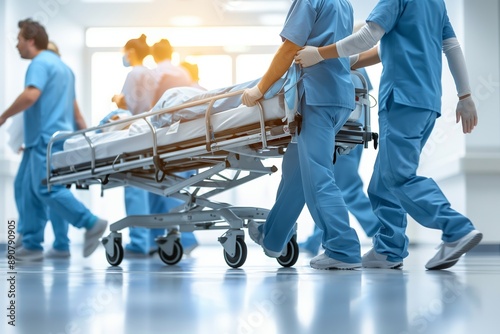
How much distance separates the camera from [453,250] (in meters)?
2.62

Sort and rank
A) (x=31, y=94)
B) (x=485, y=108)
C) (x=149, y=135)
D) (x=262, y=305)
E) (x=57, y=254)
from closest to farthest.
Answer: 1. (x=262, y=305)
2. (x=149, y=135)
3. (x=31, y=94)
4. (x=57, y=254)
5. (x=485, y=108)

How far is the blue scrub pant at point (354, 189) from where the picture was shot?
13.9 feet

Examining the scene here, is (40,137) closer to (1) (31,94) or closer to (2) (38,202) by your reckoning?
(1) (31,94)

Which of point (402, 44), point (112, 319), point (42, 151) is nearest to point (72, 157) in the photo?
point (42, 151)

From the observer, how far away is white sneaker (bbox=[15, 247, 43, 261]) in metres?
4.40

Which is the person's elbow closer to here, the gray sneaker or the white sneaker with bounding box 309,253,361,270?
the gray sneaker

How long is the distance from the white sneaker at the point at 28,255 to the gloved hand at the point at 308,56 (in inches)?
96.6

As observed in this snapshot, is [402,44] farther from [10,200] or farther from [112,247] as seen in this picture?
[10,200]

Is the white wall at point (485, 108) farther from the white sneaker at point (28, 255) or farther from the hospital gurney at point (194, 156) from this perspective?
the white sneaker at point (28, 255)

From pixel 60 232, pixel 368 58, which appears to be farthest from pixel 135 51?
pixel 368 58

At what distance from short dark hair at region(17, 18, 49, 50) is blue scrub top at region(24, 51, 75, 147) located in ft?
0.32

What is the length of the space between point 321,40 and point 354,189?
1.70 meters

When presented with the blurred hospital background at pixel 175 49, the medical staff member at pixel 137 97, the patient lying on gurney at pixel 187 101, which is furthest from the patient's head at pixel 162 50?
the blurred hospital background at pixel 175 49

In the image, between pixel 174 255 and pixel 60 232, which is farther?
pixel 60 232
